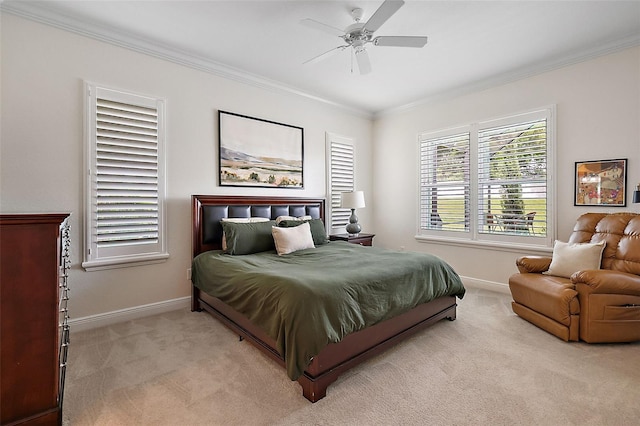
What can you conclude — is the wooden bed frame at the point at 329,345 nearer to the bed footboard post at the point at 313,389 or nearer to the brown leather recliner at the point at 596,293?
the bed footboard post at the point at 313,389

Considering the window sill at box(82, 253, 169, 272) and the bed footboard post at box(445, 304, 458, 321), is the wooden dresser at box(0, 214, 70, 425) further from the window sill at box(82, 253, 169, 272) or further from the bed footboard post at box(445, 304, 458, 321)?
the bed footboard post at box(445, 304, 458, 321)

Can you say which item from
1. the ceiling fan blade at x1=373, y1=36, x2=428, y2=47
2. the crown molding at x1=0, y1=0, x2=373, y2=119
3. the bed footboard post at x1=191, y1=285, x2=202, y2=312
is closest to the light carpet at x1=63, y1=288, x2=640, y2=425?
the bed footboard post at x1=191, y1=285, x2=202, y2=312

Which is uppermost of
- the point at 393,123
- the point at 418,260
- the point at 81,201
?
the point at 393,123

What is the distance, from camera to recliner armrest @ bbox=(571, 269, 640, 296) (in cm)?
246

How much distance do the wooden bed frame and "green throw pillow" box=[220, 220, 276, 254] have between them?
283 millimetres

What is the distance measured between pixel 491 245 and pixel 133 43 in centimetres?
502

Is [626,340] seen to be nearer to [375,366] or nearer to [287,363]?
[375,366]

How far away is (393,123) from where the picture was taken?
545cm

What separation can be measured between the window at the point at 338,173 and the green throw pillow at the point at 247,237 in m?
1.74

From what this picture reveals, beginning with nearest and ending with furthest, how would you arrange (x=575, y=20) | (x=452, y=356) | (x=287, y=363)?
(x=287, y=363) < (x=452, y=356) < (x=575, y=20)

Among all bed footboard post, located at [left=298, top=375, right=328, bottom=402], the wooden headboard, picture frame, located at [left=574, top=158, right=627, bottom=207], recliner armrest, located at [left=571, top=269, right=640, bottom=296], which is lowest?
bed footboard post, located at [left=298, top=375, right=328, bottom=402]

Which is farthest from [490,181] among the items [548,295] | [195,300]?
[195,300]

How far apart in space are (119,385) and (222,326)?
3.48 ft

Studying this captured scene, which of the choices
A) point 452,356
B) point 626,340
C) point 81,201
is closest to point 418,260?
point 452,356
